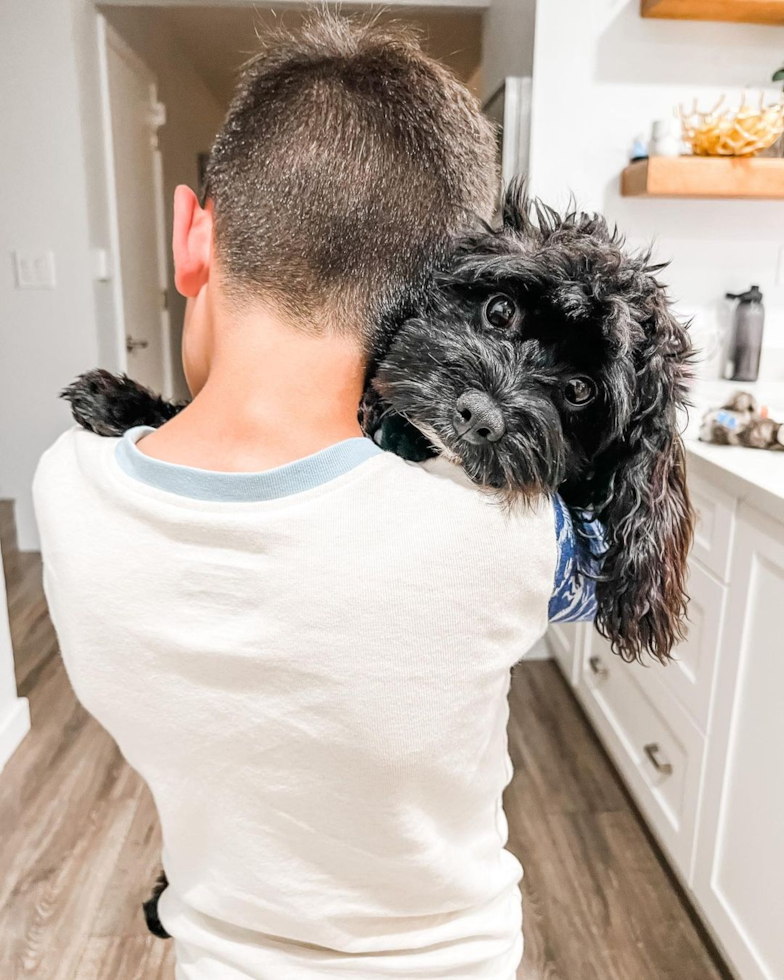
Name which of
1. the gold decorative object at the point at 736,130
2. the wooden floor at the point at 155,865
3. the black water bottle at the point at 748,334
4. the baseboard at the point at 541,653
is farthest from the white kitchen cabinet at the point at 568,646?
the gold decorative object at the point at 736,130

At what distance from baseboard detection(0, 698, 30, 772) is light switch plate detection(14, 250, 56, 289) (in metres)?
1.87

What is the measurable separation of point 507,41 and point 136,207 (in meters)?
2.06

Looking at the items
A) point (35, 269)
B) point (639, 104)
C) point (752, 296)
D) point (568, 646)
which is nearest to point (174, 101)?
point (35, 269)

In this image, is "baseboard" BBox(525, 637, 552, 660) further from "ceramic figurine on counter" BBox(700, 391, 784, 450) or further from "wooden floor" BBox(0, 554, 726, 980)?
"ceramic figurine on counter" BBox(700, 391, 784, 450)

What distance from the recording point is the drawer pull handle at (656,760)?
1682mm

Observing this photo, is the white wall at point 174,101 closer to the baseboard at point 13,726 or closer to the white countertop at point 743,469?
the baseboard at point 13,726

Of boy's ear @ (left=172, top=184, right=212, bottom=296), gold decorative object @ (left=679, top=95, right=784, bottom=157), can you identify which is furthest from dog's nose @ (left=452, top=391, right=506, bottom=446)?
gold decorative object @ (left=679, top=95, right=784, bottom=157)

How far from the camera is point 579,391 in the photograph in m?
0.62

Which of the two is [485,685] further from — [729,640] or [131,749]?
[729,640]

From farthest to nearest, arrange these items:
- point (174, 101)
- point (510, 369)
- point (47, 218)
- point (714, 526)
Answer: point (174, 101) → point (47, 218) → point (714, 526) → point (510, 369)

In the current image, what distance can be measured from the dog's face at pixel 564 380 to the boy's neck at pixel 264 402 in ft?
0.23

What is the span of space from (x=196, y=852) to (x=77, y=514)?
0.98ft

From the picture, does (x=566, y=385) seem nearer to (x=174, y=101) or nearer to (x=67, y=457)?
(x=67, y=457)

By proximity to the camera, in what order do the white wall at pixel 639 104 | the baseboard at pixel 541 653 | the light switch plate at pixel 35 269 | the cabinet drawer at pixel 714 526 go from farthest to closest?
the light switch plate at pixel 35 269
the baseboard at pixel 541 653
the white wall at pixel 639 104
the cabinet drawer at pixel 714 526
